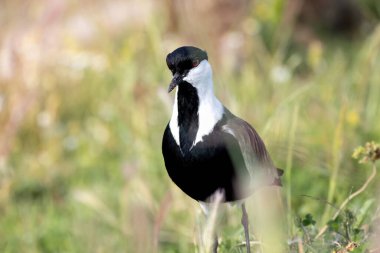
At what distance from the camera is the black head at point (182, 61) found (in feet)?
7.48

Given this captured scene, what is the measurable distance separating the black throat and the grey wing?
0.28ft

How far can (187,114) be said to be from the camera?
2.32 metres

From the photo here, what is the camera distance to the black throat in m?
2.29

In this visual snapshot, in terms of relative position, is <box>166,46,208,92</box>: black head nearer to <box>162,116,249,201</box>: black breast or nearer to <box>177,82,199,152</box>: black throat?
<box>177,82,199,152</box>: black throat

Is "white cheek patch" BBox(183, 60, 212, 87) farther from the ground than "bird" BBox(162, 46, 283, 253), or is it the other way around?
"white cheek patch" BBox(183, 60, 212, 87)

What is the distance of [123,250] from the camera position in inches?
141

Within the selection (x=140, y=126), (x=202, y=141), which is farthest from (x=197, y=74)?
(x=140, y=126)

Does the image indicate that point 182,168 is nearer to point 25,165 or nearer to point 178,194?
point 178,194

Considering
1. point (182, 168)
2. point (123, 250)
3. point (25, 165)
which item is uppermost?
point (25, 165)

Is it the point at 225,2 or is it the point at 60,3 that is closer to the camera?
the point at 60,3

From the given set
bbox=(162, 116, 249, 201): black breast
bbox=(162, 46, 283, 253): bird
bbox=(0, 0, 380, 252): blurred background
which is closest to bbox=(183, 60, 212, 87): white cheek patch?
bbox=(162, 46, 283, 253): bird

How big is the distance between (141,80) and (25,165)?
897mm

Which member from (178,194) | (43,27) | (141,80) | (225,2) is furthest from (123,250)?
(225,2)

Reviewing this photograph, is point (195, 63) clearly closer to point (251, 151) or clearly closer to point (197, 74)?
point (197, 74)
